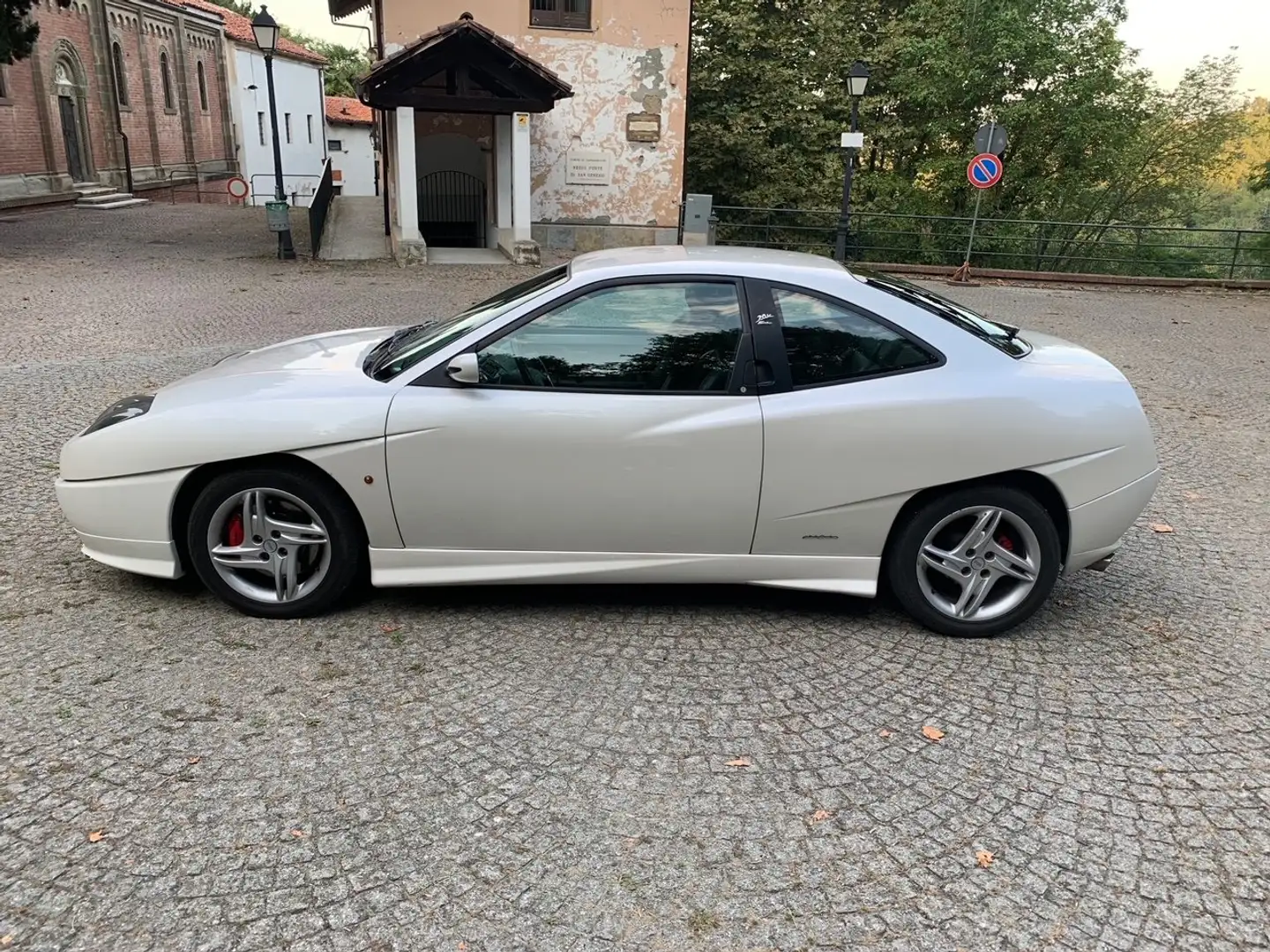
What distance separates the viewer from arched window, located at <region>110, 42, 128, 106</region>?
1384 inches

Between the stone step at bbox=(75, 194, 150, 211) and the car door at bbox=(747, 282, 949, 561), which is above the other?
the car door at bbox=(747, 282, 949, 561)

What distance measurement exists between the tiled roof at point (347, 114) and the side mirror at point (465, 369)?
162ft

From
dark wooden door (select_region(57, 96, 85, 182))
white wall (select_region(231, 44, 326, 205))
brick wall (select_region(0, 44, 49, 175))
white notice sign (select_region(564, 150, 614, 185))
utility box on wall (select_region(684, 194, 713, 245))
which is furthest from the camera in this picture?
white wall (select_region(231, 44, 326, 205))

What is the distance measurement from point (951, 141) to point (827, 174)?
3.96 meters

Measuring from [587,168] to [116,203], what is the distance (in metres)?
18.2

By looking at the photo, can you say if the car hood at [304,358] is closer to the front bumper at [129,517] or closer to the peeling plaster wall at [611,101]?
the front bumper at [129,517]

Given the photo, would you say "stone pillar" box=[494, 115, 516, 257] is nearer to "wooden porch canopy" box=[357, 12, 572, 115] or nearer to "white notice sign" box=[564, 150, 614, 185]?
"wooden porch canopy" box=[357, 12, 572, 115]

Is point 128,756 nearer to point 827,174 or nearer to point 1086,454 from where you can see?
point 1086,454

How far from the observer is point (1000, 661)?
3857mm

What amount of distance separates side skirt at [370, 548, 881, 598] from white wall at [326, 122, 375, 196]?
4940 centimetres

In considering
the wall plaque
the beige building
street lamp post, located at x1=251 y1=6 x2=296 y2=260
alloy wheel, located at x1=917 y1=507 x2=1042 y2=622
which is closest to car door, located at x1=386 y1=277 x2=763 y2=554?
alloy wheel, located at x1=917 y1=507 x2=1042 y2=622

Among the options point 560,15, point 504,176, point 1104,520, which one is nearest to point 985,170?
point 504,176

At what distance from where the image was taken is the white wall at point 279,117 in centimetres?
4316

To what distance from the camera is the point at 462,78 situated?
17203mm
